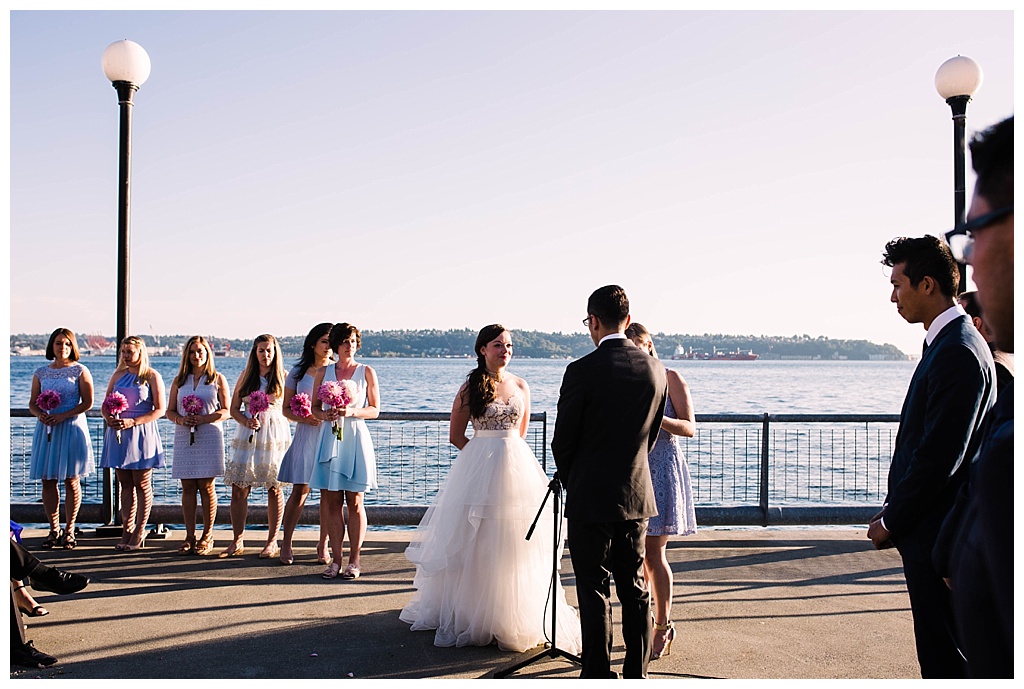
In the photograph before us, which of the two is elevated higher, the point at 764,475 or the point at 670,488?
the point at 670,488

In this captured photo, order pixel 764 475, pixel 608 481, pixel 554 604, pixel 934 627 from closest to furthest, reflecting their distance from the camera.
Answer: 1. pixel 934 627
2. pixel 608 481
3. pixel 554 604
4. pixel 764 475

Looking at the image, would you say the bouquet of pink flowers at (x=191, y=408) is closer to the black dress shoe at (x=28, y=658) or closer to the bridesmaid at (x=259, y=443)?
the bridesmaid at (x=259, y=443)

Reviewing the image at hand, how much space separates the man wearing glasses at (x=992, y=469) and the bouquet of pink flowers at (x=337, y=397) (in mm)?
6625

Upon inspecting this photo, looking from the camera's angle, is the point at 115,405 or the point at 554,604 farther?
the point at 115,405

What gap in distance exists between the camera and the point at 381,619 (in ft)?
21.1

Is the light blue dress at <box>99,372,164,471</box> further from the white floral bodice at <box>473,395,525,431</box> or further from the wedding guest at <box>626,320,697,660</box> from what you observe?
the wedding guest at <box>626,320,697,660</box>

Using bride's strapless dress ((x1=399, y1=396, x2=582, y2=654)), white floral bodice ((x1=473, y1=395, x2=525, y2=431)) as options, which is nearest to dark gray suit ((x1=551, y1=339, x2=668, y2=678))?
bride's strapless dress ((x1=399, y1=396, x2=582, y2=654))

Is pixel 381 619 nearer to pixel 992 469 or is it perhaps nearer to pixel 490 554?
pixel 490 554

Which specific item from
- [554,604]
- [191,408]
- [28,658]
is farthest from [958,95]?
[28,658]

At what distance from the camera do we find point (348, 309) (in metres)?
96.3

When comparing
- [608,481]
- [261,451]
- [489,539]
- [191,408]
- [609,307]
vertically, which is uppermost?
[609,307]

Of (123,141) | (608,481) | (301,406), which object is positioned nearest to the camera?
(608,481)

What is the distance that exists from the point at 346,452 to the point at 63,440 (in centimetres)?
305

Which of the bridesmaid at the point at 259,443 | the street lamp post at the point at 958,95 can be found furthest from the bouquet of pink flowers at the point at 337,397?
the street lamp post at the point at 958,95
